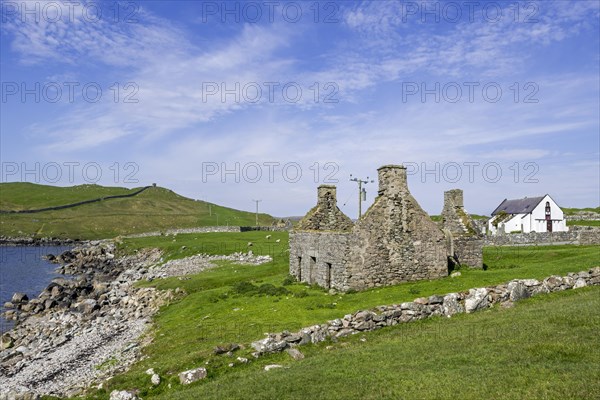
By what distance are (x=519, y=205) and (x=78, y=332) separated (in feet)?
265

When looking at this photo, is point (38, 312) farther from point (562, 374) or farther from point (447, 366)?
point (562, 374)

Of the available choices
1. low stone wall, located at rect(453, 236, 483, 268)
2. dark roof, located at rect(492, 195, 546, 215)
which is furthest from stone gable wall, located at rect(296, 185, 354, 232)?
dark roof, located at rect(492, 195, 546, 215)

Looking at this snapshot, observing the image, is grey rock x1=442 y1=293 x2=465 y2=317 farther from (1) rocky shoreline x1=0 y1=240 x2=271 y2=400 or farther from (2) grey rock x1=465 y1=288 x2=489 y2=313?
(1) rocky shoreline x1=0 y1=240 x2=271 y2=400

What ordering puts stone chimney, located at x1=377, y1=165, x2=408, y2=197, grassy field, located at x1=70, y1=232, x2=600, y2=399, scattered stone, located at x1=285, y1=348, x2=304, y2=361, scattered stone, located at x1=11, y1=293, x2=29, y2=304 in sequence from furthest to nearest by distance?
scattered stone, located at x1=11, y1=293, x2=29, y2=304 < stone chimney, located at x1=377, y1=165, x2=408, y2=197 < scattered stone, located at x1=285, y1=348, x2=304, y2=361 < grassy field, located at x1=70, y1=232, x2=600, y2=399

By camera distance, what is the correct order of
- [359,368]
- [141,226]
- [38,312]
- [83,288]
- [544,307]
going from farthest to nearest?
[141,226], [83,288], [38,312], [544,307], [359,368]

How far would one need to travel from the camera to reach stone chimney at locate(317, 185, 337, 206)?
118 feet

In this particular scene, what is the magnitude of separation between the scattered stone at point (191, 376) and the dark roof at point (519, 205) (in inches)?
3125

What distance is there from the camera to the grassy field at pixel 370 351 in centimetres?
1158

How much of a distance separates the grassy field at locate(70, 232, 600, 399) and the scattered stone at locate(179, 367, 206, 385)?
0.32 meters

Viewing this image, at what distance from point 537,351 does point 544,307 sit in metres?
6.64

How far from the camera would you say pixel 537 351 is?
13.2 meters

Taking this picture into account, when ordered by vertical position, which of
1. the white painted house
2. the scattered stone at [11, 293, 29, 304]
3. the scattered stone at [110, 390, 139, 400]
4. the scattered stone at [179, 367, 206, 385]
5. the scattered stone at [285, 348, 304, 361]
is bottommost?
the scattered stone at [11, 293, 29, 304]

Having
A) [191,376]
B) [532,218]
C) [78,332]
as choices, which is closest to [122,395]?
[191,376]

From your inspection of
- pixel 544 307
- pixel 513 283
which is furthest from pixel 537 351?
pixel 513 283
